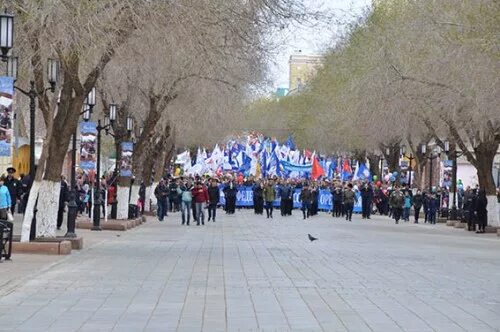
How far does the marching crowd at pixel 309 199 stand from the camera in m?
40.6

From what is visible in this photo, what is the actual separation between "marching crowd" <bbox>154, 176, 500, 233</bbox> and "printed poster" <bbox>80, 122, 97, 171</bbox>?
760 centimetres

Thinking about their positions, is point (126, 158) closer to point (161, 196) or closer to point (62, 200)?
point (62, 200)

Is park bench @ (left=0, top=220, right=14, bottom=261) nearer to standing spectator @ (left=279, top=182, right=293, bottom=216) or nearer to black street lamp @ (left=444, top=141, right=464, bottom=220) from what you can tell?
black street lamp @ (left=444, top=141, right=464, bottom=220)

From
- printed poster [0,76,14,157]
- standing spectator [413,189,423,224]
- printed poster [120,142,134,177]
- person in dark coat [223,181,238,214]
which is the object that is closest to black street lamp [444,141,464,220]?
standing spectator [413,189,423,224]

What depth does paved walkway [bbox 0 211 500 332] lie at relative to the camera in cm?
1216

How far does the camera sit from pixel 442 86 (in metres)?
34.3

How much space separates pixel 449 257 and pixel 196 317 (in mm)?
13519

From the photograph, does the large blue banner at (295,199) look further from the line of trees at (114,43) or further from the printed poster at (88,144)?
the line of trees at (114,43)

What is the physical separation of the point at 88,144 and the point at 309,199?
19928 mm

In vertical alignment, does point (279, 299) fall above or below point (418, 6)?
below

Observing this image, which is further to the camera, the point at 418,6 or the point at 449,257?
the point at 418,6

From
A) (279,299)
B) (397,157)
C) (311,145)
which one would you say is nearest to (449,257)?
(279,299)

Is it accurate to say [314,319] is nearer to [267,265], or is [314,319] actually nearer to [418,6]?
[267,265]

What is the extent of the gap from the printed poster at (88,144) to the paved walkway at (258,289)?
4.58m
